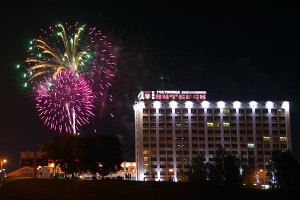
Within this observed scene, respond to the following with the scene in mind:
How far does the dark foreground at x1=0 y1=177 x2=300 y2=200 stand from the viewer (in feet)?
154

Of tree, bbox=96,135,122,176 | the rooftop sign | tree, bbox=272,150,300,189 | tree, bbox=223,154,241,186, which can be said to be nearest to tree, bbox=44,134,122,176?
tree, bbox=96,135,122,176

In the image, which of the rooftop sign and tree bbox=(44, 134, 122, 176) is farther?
the rooftop sign

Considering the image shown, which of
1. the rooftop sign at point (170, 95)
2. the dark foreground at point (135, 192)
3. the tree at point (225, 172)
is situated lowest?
the dark foreground at point (135, 192)

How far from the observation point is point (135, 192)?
49.1m

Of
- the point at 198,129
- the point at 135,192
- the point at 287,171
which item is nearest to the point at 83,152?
the point at 287,171

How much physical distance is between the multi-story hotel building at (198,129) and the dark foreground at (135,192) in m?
111

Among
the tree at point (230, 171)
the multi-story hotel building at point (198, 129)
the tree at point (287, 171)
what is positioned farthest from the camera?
the multi-story hotel building at point (198, 129)

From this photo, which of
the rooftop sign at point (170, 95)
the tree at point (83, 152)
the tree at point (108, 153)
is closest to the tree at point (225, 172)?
the tree at point (108, 153)

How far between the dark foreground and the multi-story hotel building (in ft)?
364

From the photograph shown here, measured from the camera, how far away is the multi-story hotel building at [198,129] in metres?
166

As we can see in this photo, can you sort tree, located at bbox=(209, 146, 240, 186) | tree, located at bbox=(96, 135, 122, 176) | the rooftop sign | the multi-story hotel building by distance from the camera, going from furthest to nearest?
the rooftop sign → the multi-story hotel building → tree, located at bbox=(96, 135, 122, 176) → tree, located at bbox=(209, 146, 240, 186)

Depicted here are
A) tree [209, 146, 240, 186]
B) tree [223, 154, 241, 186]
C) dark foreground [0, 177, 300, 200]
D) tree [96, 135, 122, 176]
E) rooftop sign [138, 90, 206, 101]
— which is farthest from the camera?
rooftop sign [138, 90, 206, 101]

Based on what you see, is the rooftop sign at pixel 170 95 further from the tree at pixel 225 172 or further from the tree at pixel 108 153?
the tree at pixel 108 153

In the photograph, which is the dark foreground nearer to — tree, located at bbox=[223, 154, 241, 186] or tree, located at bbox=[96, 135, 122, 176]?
tree, located at bbox=[96, 135, 122, 176]
